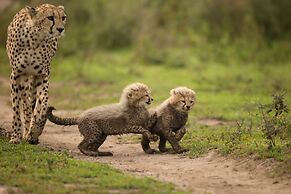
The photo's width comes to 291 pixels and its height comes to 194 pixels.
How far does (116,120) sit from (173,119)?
68 cm

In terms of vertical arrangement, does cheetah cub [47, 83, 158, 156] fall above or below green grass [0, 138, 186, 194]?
above

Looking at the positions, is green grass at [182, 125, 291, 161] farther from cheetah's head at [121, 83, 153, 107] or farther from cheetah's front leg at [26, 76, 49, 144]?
cheetah's front leg at [26, 76, 49, 144]

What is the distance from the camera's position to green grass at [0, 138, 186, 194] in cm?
726

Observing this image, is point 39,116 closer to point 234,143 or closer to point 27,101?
point 27,101

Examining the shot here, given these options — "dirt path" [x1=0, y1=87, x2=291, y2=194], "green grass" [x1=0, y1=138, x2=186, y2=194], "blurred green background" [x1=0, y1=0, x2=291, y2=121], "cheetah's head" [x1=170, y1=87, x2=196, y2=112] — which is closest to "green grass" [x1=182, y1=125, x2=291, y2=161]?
"dirt path" [x1=0, y1=87, x2=291, y2=194]

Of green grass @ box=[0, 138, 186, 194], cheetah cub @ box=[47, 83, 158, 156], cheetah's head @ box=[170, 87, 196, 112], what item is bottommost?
green grass @ box=[0, 138, 186, 194]

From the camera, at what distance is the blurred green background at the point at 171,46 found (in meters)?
16.8

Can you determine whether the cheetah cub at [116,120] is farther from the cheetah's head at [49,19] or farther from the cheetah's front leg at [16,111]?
the cheetah's head at [49,19]

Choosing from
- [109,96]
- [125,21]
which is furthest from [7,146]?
[125,21]

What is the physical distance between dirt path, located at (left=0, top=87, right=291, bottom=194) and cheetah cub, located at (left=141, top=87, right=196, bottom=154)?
17 cm

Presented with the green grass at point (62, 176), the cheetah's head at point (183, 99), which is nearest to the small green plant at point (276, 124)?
the cheetah's head at point (183, 99)

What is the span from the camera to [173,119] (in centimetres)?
941

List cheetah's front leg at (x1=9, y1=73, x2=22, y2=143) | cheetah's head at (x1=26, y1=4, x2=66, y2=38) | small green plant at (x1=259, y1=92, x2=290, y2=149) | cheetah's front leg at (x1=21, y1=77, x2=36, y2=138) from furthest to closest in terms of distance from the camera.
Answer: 1. cheetah's front leg at (x1=21, y1=77, x2=36, y2=138)
2. cheetah's front leg at (x1=9, y1=73, x2=22, y2=143)
3. cheetah's head at (x1=26, y1=4, x2=66, y2=38)
4. small green plant at (x1=259, y1=92, x2=290, y2=149)

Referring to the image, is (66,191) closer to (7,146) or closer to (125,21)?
(7,146)
